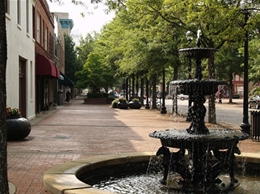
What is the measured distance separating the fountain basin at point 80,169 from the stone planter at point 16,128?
5.56 m

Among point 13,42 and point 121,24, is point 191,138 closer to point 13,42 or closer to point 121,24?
point 13,42

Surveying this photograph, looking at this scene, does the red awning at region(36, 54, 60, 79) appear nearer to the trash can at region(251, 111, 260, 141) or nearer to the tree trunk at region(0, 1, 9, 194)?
the trash can at region(251, 111, 260, 141)

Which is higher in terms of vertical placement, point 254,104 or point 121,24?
point 121,24

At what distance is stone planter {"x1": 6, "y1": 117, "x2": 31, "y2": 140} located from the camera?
1372cm

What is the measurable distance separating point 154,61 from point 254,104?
21364mm

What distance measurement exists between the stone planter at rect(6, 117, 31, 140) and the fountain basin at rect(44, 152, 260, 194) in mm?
5556

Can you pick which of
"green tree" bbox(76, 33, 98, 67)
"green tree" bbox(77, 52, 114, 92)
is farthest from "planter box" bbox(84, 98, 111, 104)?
"green tree" bbox(76, 33, 98, 67)

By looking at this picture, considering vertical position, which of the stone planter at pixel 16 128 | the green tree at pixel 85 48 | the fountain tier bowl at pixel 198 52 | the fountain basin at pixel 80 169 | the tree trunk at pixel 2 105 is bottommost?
the fountain basin at pixel 80 169

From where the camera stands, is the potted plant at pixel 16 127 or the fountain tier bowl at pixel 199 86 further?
the potted plant at pixel 16 127

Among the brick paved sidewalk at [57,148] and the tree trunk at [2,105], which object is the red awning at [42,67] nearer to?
the brick paved sidewalk at [57,148]

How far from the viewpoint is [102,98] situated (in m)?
53.1

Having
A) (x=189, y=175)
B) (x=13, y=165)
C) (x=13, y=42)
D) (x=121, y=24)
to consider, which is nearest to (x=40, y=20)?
(x=121, y=24)

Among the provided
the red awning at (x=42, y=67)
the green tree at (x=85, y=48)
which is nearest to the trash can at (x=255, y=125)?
the red awning at (x=42, y=67)

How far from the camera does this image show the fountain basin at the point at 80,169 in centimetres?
632
